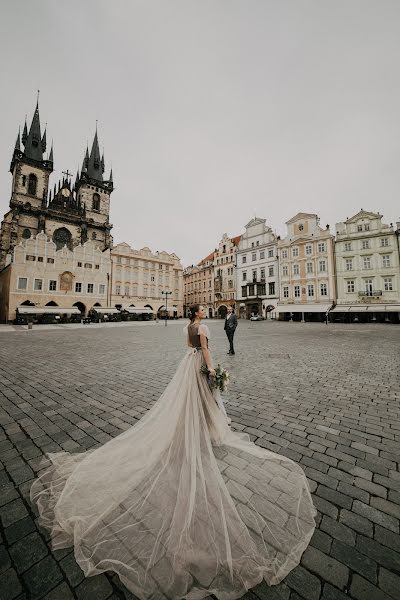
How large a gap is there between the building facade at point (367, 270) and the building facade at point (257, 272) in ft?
32.2

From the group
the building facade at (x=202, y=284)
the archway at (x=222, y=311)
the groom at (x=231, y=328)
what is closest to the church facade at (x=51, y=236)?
the building facade at (x=202, y=284)

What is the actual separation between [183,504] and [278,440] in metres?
1.68

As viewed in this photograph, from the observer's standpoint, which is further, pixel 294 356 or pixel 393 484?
pixel 294 356

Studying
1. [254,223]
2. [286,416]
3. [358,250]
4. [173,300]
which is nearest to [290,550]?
[286,416]

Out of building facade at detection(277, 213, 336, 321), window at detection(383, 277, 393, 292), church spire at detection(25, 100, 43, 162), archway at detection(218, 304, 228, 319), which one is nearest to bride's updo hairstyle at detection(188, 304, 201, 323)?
building facade at detection(277, 213, 336, 321)

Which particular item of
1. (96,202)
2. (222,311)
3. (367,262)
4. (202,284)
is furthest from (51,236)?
(367,262)

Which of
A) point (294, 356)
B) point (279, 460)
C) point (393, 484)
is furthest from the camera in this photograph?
point (294, 356)

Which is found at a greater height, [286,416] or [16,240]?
[16,240]

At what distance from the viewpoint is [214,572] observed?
5.45 ft

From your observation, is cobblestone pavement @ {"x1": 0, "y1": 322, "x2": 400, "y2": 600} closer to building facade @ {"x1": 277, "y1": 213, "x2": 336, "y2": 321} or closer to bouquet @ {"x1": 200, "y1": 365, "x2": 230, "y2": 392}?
bouquet @ {"x1": 200, "y1": 365, "x2": 230, "y2": 392}

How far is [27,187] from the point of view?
161 ft

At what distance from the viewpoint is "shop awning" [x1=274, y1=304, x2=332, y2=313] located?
3591 cm

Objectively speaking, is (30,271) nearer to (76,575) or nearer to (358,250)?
(76,575)

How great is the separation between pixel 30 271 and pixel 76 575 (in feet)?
138
